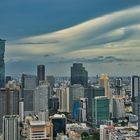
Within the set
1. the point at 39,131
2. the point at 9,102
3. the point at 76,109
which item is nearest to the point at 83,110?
the point at 76,109

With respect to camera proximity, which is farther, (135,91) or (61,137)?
(135,91)

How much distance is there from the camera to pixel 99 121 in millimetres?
6812

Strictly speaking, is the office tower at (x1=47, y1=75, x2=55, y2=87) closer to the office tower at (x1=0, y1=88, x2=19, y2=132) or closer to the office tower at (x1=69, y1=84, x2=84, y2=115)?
the office tower at (x1=69, y1=84, x2=84, y2=115)

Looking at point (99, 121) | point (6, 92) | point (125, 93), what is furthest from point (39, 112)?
point (125, 93)

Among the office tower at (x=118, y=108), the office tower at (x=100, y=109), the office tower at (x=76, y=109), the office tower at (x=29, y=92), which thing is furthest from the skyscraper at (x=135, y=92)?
the office tower at (x=29, y=92)

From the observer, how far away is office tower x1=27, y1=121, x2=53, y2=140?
17.1ft

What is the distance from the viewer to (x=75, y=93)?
728cm

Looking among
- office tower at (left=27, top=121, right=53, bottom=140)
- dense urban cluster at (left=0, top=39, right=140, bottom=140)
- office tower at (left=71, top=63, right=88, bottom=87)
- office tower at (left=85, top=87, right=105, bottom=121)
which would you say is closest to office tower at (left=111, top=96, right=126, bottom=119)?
dense urban cluster at (left=0, top=39, right=140, bottom=140)

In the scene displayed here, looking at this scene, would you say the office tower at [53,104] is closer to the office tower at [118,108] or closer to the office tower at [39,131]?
the office tower at [118,108]

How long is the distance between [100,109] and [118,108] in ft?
1.43

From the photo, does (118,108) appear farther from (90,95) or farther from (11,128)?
(11,128)

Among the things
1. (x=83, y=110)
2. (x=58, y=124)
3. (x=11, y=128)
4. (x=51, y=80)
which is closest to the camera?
(x=11, y=128)

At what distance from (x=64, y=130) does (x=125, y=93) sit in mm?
2134

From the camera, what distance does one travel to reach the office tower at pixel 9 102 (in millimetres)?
6125
